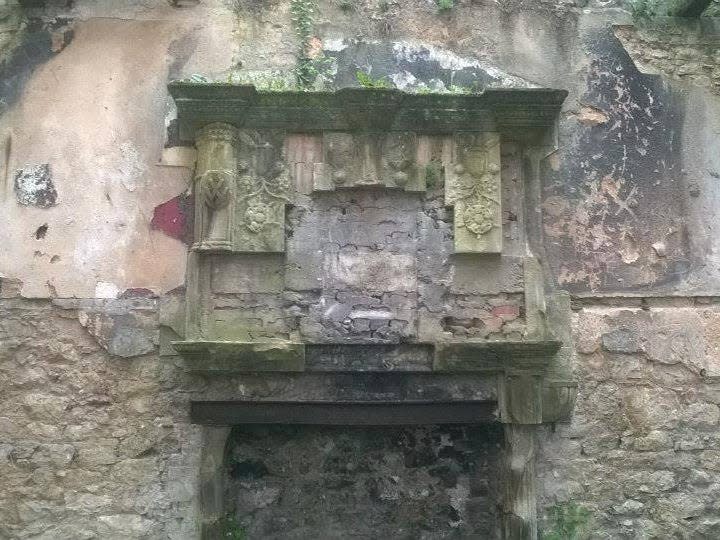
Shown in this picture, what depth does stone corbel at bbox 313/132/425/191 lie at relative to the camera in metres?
4.22

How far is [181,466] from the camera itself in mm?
4117

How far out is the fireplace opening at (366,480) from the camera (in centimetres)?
447

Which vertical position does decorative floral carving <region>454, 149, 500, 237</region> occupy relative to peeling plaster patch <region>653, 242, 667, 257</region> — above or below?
above

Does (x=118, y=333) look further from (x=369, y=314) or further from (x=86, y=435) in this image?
(x=369, y=314)

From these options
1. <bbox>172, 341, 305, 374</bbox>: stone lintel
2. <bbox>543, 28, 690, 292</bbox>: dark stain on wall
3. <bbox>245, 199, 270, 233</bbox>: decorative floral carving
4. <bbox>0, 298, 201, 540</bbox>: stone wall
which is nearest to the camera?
<bbox>172, 341, 305, 374</bbox>: stone lintel

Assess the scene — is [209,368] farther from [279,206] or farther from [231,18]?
[231,18]

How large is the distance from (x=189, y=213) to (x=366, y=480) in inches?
74.3

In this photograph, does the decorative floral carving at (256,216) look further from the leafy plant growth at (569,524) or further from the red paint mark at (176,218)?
the leafy plant growth at (569,524)

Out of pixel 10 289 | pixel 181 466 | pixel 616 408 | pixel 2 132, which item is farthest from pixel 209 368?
pixel 616 408

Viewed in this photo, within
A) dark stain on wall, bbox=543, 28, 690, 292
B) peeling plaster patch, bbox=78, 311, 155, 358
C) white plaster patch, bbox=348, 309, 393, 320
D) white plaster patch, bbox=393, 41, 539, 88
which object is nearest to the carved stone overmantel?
white plaster patch, bbox=348, 309, 393, 320

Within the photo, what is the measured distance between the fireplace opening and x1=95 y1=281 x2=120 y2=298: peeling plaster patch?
104 cm

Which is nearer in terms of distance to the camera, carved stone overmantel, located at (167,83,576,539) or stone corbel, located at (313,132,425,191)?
carved stone overmantel, located at (167,83,576,539)

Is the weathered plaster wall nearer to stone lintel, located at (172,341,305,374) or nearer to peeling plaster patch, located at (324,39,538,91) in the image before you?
peeling plaster patch, located at (324,39,538,91)

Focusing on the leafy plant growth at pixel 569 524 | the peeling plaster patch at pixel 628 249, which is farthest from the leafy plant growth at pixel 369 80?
the leafy plant growth at pixel 569 524
